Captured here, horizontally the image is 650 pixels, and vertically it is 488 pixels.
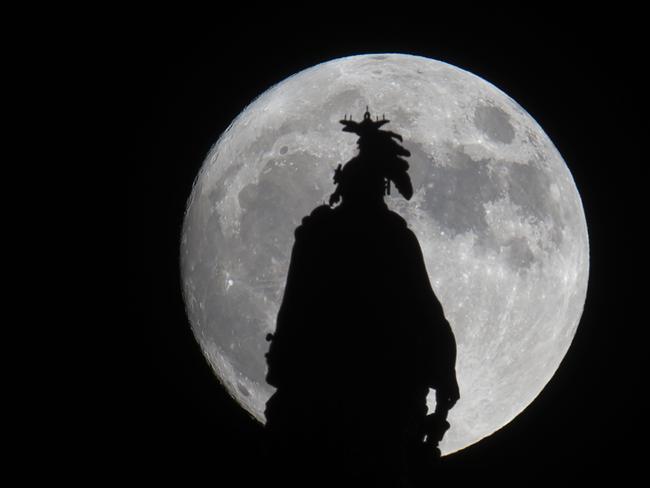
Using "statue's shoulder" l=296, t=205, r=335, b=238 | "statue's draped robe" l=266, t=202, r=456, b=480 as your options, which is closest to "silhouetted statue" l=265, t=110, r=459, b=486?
"statue's draped robe" l=266, t=202, r=456, b=480

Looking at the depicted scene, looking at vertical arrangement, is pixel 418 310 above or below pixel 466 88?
below

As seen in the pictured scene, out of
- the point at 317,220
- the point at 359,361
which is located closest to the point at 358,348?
the point at 359,361

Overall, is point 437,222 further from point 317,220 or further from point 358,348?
point 358,348

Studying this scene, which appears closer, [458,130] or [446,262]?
[446,262]

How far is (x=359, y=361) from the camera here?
4938 millimetres

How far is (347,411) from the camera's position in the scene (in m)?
4.84

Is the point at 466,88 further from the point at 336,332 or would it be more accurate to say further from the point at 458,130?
the point at 336,332

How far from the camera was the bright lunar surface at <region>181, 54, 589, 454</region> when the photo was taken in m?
6.19

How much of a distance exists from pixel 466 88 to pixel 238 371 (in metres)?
3.72

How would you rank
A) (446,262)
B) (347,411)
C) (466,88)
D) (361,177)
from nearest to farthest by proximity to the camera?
(347,411) < (361,177) < (446,262) < (466,88)

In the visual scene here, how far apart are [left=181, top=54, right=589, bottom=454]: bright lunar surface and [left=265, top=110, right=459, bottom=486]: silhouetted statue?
39.7 inches

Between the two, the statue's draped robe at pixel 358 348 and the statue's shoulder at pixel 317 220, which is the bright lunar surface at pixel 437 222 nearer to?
the statue's shoulder at pixel 317 220

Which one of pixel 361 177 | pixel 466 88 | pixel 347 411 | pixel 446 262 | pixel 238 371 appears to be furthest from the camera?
pixel 466 88

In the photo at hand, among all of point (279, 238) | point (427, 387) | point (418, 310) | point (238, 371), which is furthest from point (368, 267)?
point (238, 371)
